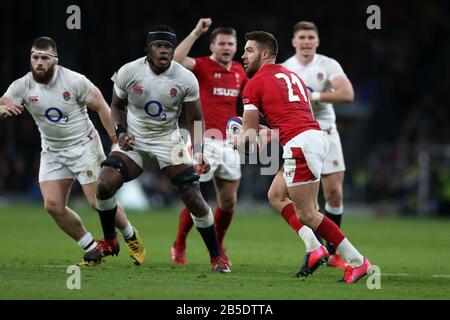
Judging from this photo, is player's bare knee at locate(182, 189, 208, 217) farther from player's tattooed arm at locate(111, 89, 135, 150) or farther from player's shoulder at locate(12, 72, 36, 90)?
player's shoulder at locate(12, 72, 36, 90)

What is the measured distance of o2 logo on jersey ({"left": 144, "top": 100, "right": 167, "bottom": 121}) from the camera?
10.7 meters

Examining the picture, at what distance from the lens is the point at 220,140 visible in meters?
12.6

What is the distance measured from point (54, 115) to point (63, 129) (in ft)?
0.65

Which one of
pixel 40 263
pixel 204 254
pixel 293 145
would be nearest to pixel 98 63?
pixel 204 254

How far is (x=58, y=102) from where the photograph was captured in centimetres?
1077

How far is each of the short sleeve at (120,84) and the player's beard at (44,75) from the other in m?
0.70

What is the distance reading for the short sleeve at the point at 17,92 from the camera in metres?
10.6

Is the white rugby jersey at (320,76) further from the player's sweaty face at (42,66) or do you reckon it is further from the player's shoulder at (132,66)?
the player's sweaty face at (42,66)

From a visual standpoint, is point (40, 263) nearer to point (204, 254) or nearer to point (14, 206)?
point (204, 254)

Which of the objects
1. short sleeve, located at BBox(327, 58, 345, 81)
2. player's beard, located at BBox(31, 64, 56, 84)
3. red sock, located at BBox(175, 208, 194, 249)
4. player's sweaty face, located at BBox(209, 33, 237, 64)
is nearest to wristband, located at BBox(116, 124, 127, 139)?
player's beard, located at BBox(31, 64, 56, 84)

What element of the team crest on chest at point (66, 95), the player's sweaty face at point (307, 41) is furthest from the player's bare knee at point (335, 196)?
the team crest on chest at point (66, 95)

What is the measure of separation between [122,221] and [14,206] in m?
14.0

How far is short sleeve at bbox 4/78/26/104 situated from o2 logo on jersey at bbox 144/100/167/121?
138 centimetres

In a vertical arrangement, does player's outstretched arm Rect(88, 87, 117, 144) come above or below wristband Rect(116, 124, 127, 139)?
above
